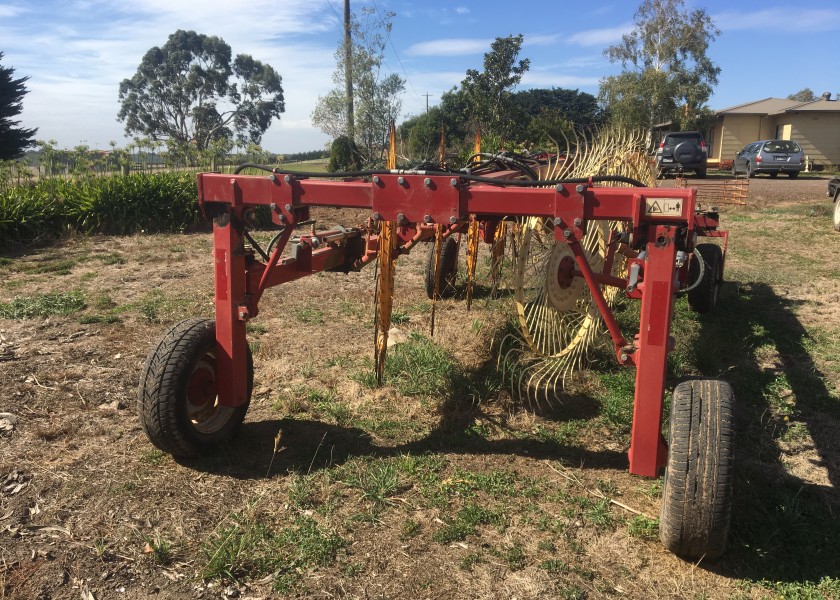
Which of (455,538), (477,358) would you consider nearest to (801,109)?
(477,358)

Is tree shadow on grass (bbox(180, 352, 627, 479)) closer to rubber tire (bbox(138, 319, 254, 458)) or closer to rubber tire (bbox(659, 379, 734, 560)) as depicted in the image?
rubber tire (bbox(138, 319, 254, 458))

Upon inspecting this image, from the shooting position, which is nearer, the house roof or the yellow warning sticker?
the yellow warning sticker

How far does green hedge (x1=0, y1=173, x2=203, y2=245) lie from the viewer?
37.3 feet

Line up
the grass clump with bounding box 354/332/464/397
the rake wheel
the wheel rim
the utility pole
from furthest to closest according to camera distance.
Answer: the utility pole < the grass clump with bounding box 354/332/464/397 < the rake wheel < the wheel rim

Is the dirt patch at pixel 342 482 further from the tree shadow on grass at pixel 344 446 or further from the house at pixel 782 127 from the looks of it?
the house at pixel 782 127

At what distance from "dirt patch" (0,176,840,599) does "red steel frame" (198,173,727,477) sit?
18.0 inches

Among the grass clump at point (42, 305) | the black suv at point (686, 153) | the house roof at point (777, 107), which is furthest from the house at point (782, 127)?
the grass clump at point (42, 305)

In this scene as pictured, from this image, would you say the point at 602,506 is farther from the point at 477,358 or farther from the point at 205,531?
the point at 477,358

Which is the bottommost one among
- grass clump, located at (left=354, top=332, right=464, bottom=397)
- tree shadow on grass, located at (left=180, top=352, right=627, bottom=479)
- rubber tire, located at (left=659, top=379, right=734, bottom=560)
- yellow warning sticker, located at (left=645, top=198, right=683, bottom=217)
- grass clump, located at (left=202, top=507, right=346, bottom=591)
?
grass clump, located at (left=202, top=507, right=346, bottom=591)

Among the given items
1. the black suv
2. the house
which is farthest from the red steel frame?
the house

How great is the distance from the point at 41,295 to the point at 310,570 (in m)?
6.01

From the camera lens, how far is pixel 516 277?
14.7ft

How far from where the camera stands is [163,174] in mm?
14016

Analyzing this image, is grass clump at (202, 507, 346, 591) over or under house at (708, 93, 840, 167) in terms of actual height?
under
